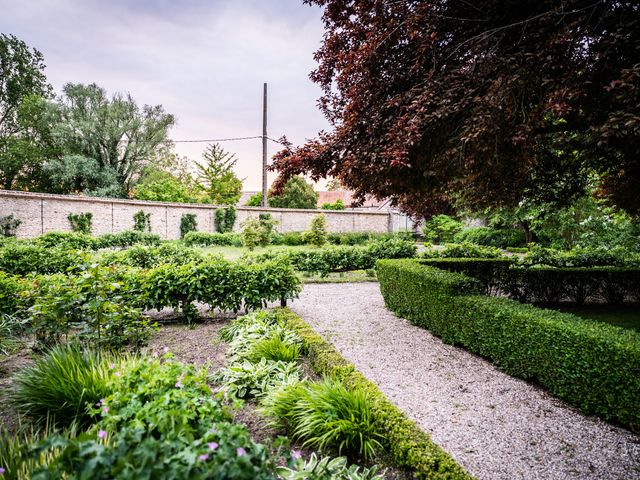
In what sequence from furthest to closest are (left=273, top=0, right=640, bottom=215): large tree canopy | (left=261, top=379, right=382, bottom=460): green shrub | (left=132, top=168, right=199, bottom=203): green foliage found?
(left=132, top=168, right=199, bottom=203): green foliage
(left=273, top=0, right=640, bottom=215): large tree canopy
(left=261, top=379, right=382, bottom=460): green shrub

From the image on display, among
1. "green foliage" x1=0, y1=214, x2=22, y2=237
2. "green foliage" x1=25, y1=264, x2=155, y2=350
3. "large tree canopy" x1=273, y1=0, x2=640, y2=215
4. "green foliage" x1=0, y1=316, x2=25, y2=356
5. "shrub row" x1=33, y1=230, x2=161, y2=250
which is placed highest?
"large tree canopy" x1=273, y1=0, x2=640, y2=215

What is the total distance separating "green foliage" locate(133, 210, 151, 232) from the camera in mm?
22153

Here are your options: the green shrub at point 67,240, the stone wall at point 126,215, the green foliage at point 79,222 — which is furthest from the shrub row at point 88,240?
the stone wall at point 126,215

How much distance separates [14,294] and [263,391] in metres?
3.91

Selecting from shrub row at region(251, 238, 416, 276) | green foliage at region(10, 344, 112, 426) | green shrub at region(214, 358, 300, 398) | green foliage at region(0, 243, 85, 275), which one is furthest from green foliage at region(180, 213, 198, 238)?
green foliage at region(10, 344, 112, 426)

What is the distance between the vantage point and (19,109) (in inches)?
1239

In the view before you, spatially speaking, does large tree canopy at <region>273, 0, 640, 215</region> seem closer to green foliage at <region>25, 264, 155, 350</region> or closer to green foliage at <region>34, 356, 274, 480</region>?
green foliage at <region>25, 264, 155, 350</region>

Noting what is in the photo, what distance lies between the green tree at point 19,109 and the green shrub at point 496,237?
119ft

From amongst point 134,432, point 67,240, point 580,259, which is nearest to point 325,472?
point 134,432

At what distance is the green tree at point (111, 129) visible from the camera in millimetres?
31516

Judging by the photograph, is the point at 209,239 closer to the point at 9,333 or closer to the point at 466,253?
the point at 466,253

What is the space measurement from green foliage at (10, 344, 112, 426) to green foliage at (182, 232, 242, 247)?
18.2 metres

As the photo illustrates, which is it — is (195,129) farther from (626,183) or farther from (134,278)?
(626,183)

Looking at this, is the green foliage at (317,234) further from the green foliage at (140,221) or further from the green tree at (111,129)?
the green tree at (111,129)
